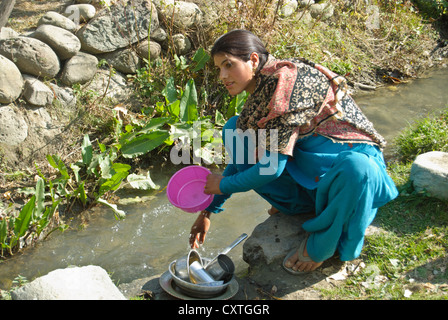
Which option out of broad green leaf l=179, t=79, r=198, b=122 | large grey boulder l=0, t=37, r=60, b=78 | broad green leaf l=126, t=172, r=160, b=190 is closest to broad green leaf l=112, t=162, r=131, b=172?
broad green leaf l=126, t=172, r=160, b=190

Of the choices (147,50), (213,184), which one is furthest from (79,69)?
(213,184)

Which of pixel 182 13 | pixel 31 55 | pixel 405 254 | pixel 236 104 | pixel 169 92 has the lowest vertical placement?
pixel 405 254

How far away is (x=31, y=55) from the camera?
165 inches

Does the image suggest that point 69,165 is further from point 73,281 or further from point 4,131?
point 73,281

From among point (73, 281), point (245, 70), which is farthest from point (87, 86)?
point (73, 281)

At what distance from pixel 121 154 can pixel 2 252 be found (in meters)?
1.36

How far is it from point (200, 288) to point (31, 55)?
2.90 metres

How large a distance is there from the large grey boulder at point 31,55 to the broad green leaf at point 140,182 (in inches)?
50.7

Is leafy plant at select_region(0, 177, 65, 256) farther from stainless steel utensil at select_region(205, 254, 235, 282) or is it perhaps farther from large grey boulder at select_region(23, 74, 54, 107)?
stainless steel utensil at select_region(205, 254, 235, 282)

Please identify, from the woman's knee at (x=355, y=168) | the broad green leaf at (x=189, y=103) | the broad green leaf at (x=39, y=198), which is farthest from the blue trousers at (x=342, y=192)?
the broad green leaf at (x=189, y=103)

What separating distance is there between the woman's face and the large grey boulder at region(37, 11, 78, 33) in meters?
2.69

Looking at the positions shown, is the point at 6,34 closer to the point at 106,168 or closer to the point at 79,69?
the point at 79,69

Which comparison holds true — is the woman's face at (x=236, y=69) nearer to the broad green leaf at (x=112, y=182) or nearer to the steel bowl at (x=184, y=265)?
the steel bowl at (x=184, y=265)

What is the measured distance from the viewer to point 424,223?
308 centimetres
